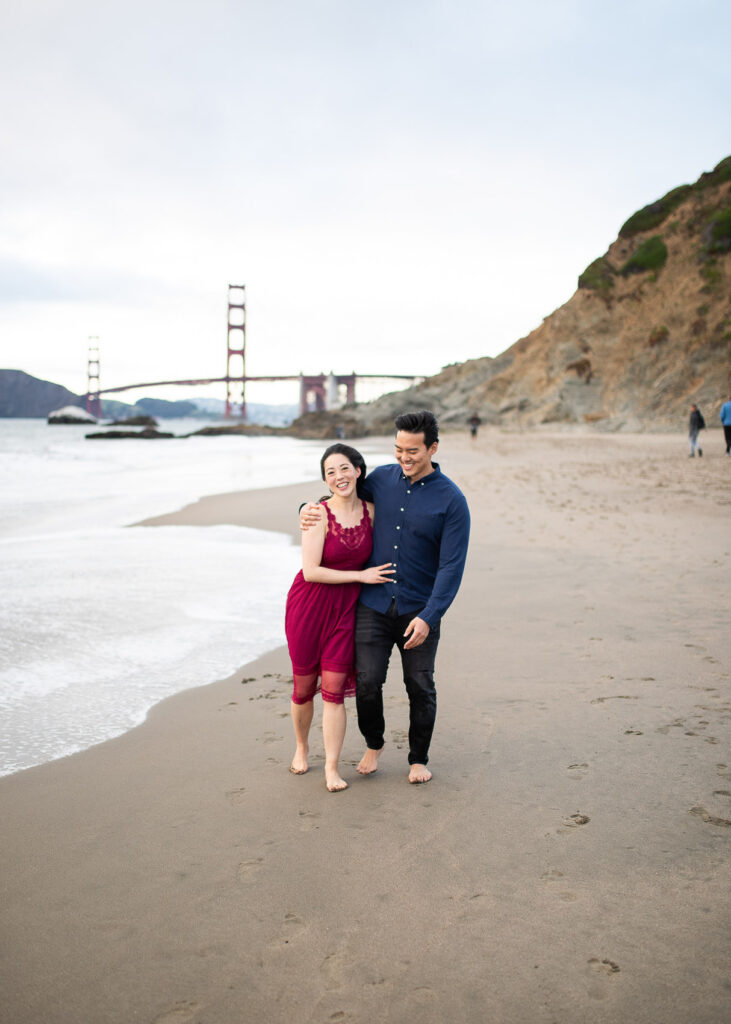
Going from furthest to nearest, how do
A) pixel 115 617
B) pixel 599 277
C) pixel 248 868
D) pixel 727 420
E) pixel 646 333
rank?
pixel 599 277, pixel 646 333, pixel 727 420, pixel 115 617, pixel 248 868

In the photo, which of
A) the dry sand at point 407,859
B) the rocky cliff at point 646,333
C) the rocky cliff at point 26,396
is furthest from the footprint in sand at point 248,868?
the rocky cliff at point 26,396

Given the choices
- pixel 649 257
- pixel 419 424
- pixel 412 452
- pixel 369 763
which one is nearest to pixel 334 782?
pixel 369 763

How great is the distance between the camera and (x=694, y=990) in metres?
1.75

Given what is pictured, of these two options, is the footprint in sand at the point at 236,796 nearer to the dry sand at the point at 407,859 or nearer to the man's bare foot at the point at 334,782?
the dry sand at the point at 407,859

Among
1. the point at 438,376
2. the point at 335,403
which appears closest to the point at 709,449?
the point at 438,376

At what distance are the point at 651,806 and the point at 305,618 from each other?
1.35m

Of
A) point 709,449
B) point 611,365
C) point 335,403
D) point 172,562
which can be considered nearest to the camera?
point 172,562

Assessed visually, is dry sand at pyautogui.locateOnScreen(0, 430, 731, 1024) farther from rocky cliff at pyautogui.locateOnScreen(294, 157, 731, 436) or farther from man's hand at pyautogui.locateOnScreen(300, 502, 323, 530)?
rocky cliff at pyautogui.locateOnScreen(294, 157, 731, 436)

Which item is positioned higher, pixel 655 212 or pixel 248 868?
pixel 655 212

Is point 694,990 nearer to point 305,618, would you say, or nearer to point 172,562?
point 305,618

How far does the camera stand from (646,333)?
3253cm

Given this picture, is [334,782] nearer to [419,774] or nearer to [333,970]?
[419,774]

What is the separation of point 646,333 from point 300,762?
3320 centimetres

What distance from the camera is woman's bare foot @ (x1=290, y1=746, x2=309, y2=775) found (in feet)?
9.53
